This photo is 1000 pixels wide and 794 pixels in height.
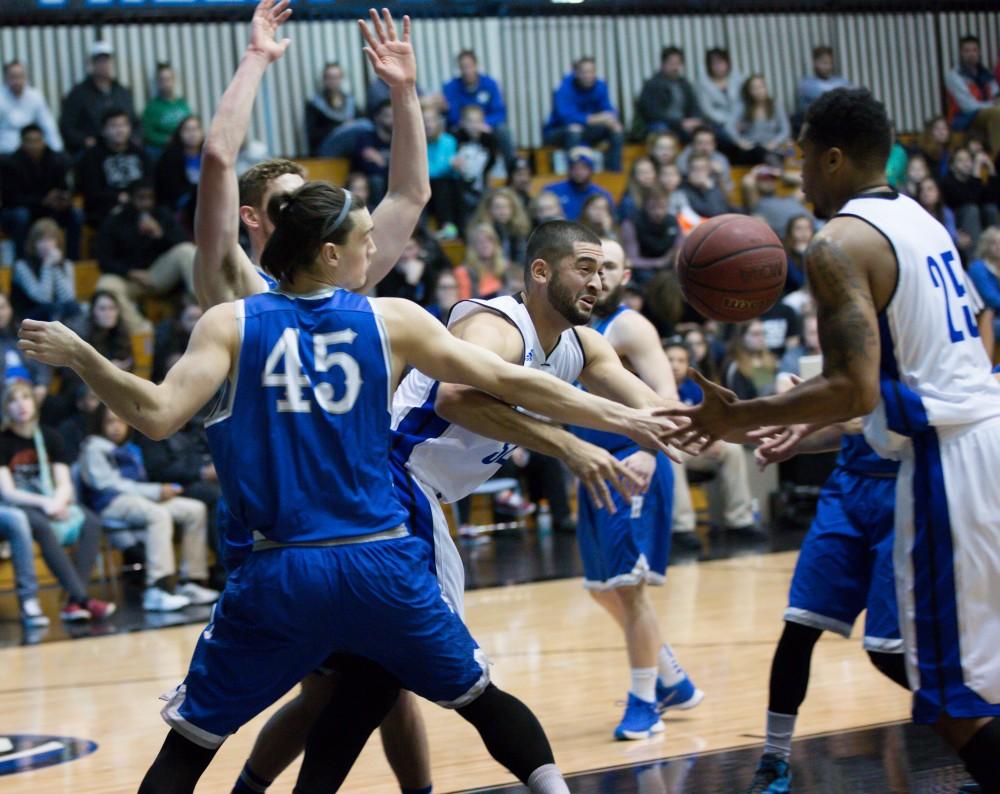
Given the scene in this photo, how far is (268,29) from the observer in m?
4.61

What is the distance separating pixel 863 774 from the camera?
4938mm

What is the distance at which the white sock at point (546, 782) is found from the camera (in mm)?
3727

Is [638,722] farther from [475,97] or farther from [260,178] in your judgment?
[475,97]

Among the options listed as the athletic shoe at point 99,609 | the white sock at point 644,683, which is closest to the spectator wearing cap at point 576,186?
the athletic shoe at point 99,609

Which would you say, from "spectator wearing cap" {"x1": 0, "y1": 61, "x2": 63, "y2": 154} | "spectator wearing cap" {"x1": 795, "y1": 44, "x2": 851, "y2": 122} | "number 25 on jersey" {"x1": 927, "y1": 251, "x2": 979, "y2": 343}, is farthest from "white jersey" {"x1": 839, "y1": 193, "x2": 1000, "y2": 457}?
"spectator wearing cap" {"x1": 795, "y1": 44, "x2": 851, "y2": 122}

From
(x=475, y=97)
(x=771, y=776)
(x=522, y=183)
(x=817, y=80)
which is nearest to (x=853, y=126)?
(x=771, y=776)

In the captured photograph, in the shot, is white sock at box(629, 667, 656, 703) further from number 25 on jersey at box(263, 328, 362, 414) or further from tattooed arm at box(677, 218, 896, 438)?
number 25 on jersey at box(263, 328, 362, 414)

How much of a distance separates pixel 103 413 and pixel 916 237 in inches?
269

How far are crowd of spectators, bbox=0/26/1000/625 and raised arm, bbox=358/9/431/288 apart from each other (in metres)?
4.07

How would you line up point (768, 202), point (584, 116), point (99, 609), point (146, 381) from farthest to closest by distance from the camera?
point (584, 116) → point (768, 202) → point (99, 609) → point (146, 381)

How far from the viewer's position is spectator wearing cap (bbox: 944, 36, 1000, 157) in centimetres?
1614

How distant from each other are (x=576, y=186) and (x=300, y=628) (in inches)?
389

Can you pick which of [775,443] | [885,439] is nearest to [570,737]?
[775,443]

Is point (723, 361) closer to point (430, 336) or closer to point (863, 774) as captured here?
point (863, 774)
